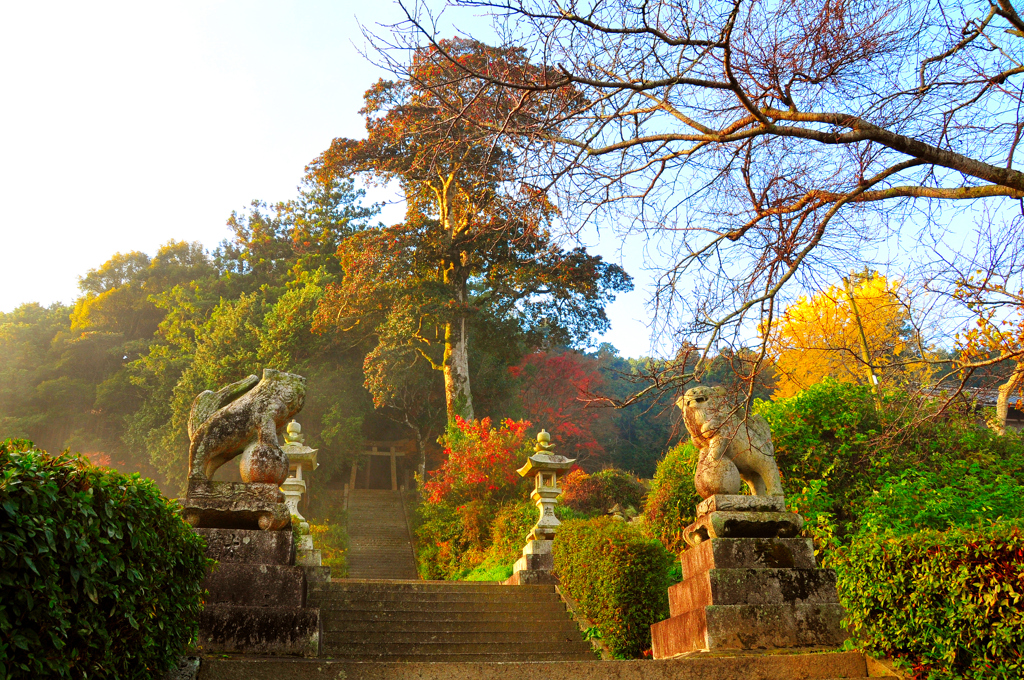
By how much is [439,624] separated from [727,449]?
13.4 feet

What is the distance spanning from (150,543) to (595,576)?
5.56 metres

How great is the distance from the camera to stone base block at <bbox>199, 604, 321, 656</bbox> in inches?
181

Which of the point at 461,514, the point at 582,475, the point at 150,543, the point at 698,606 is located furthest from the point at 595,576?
the point at 582,475

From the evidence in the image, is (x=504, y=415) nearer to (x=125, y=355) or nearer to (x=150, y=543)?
(x=125, y=355)

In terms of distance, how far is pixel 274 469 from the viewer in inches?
212

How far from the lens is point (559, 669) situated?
4.04 m

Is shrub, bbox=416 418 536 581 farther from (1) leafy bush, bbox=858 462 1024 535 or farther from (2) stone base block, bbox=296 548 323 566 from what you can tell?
(1) leafy bush, bbox=858 462 1024 535

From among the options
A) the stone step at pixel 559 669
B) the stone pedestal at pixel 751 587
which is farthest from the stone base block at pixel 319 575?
the stone pedestal at pixel 751 587

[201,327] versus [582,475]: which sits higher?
[201,327]

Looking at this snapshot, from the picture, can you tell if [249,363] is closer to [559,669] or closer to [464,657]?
[464,657]

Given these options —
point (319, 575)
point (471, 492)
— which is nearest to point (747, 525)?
point (319, 575)

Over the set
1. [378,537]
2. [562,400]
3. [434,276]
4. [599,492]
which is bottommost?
[378,537]

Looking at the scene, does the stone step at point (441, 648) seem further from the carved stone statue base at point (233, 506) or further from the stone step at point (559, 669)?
the stone step at point (559, 669)

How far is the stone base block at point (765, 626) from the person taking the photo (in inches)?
190
